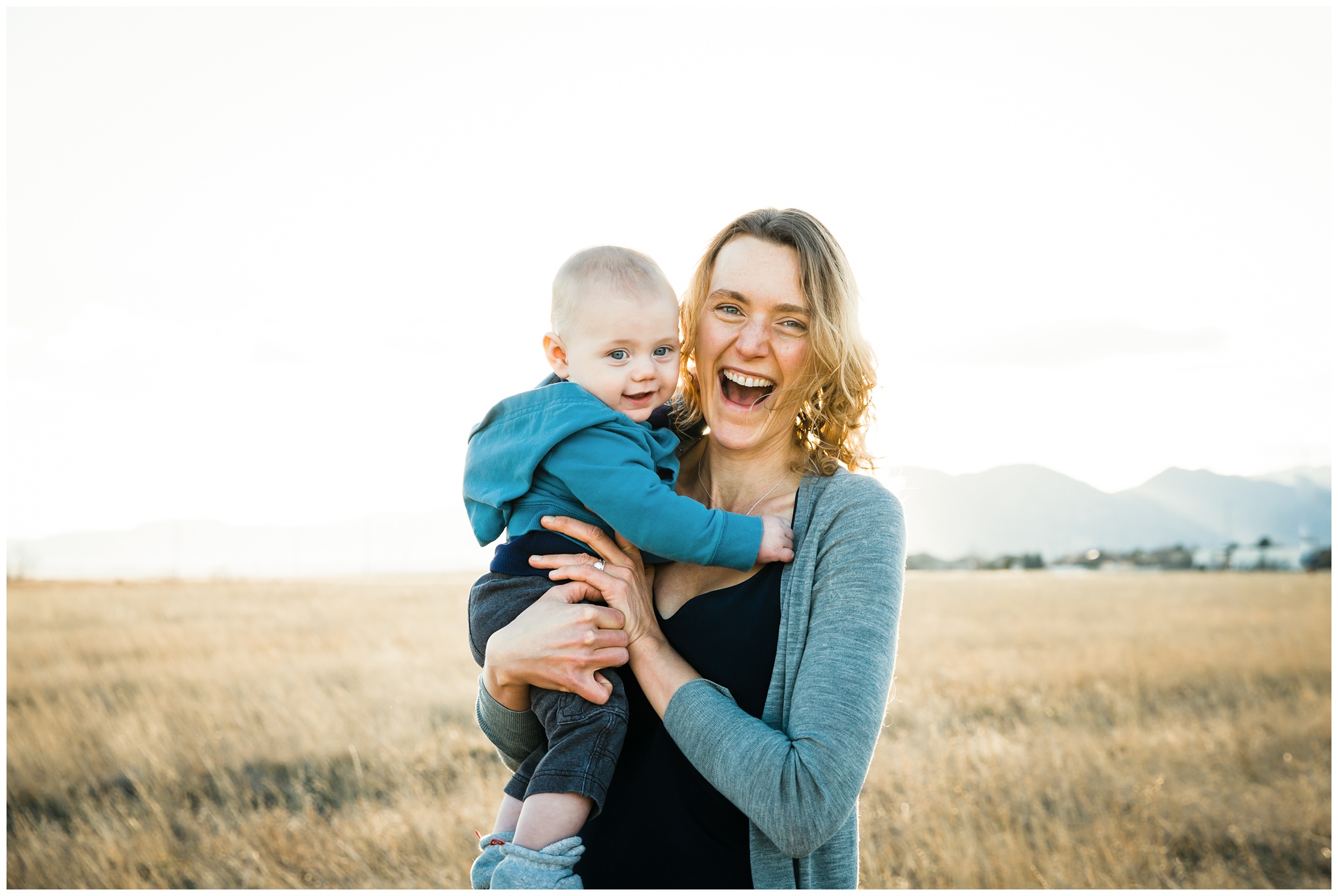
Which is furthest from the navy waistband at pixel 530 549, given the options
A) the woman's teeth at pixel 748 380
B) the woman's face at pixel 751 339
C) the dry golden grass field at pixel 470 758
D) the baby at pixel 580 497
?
the dry golden grass field at pixel 470 758

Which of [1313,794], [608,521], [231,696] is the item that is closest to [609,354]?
[608,521]

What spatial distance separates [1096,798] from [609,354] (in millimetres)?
7214

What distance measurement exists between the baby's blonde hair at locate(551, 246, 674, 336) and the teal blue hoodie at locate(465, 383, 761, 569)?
0.29 m

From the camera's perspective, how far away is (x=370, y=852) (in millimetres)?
6703

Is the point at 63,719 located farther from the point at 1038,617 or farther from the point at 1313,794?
the point at 1038,617

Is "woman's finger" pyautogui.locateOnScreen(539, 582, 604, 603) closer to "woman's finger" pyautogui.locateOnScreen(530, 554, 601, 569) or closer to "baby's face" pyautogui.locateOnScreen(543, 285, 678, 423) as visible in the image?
"woman's finger" pyautogui.locateOnScreen(530, 554, 601, 569)

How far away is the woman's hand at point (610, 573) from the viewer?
235 centimetres

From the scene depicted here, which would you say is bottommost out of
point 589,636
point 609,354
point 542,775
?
point 542,775

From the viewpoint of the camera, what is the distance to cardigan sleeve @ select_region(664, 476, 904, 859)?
1957 mm

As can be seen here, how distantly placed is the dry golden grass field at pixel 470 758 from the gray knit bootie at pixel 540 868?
15.7 feet

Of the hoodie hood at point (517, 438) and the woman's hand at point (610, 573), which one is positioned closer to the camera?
the woman's hand at point (610, 573)

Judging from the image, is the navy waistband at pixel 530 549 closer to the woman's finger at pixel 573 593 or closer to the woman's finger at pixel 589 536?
the woman's finger at pixel 589 536

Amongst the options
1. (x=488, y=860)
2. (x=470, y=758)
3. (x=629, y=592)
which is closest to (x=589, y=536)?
(x=629, y=592)

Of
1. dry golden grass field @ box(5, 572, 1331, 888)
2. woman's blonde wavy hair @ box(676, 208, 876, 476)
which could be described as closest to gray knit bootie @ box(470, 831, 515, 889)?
woman's blonde wavy hair @ box(676, 208, 876, 476)
